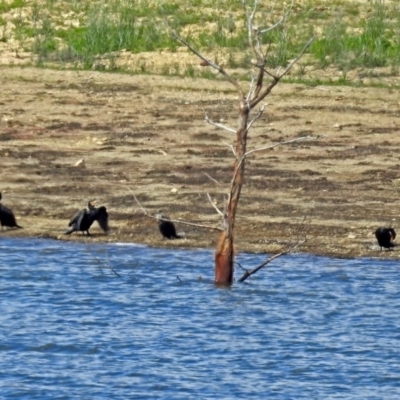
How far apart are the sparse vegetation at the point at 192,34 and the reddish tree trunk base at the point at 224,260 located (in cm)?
823

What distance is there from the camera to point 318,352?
36.9ft

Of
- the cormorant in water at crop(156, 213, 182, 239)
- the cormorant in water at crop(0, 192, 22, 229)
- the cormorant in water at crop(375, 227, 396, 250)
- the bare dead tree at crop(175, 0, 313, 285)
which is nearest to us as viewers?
the bare dead tree at crop(175, 0, 313, 285)

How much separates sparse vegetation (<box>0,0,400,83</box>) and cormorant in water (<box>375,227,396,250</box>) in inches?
277

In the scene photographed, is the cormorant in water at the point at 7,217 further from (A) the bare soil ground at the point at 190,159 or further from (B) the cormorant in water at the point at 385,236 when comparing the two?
(B) the cormorant in water at the point at 385,236

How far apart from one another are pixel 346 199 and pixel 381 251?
5.89ft

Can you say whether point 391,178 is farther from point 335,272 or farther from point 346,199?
point 335,272

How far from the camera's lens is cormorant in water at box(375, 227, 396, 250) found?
44.8ft

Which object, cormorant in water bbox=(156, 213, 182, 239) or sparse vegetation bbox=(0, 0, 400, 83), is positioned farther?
sparse vegetation bbox=(0, 0, 400, 83)

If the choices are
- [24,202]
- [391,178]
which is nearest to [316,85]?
[391,178]

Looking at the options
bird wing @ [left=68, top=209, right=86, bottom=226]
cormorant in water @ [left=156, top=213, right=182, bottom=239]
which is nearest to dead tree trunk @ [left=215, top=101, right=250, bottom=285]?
cormorant in water @ [left=156, top=213, right=182, bottom=239]

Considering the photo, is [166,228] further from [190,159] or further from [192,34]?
[192,34]

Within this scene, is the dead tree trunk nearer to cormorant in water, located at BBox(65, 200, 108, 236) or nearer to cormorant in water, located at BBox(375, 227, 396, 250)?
cormorant in water, located at BBox(375, 227, 396, 250)

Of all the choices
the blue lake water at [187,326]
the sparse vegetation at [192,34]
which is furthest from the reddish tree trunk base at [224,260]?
the sparse vegetation at [192,34]

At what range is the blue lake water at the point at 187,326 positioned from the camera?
10.5 metres
